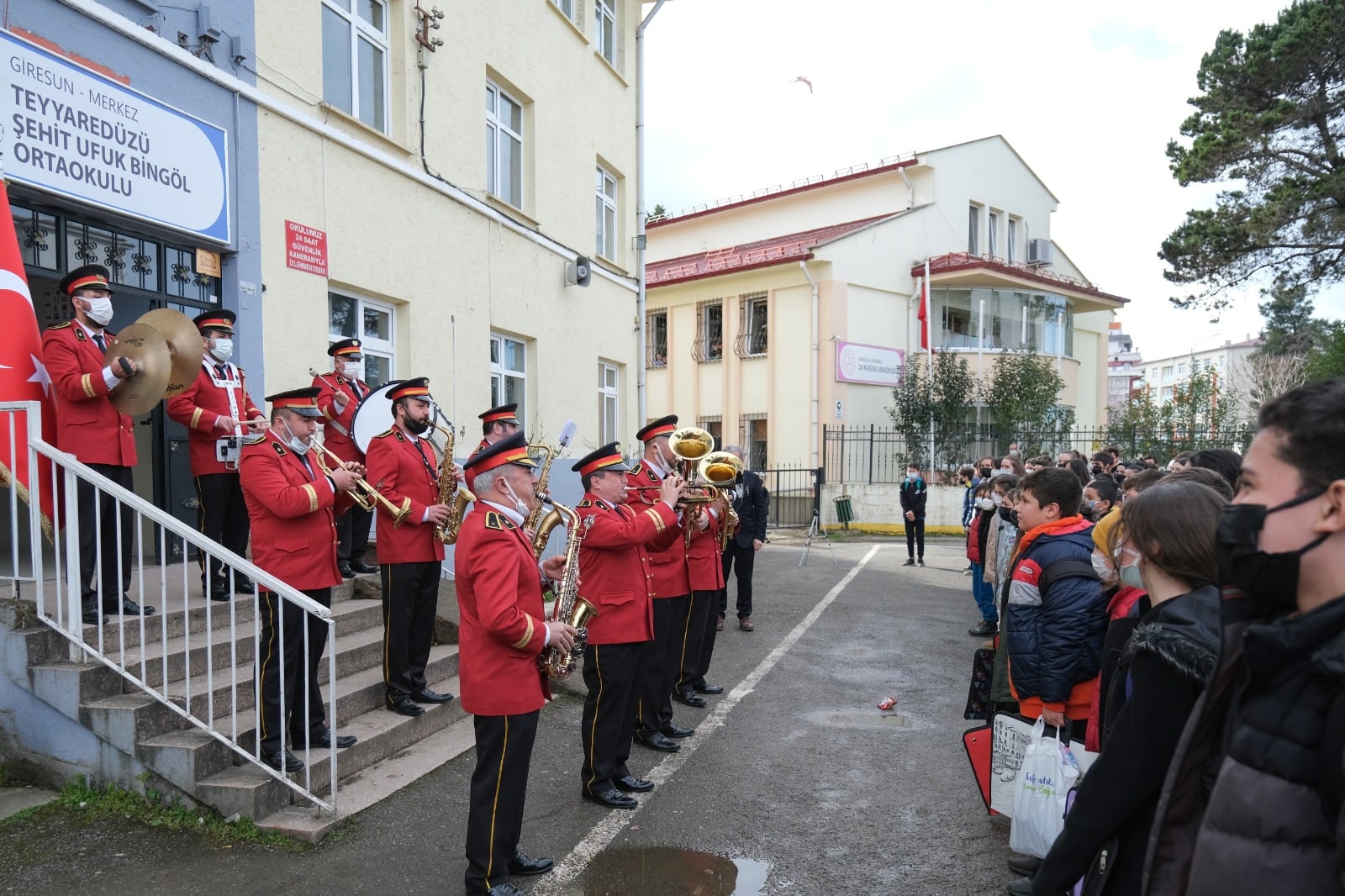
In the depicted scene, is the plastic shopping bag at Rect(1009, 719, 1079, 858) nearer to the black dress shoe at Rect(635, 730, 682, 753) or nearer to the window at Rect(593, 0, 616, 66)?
the black dress shoe at Rect(635, 730, 682, 753)

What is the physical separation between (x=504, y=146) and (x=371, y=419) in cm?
626

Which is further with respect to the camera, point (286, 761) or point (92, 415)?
point (92, 415)

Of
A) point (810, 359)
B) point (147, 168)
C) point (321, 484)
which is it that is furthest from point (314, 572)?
point (810, 359)

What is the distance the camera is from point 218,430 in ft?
19.7

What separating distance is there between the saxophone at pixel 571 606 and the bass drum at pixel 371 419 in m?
2.76

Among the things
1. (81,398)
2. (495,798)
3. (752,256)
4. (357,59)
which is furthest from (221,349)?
(752,256)

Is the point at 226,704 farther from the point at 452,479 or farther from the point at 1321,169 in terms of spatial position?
the point at 1321,169

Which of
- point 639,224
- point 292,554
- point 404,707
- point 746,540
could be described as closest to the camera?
point 292,554

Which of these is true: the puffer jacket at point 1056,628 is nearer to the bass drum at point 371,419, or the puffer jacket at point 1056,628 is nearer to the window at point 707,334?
the bass drum at point 371,419

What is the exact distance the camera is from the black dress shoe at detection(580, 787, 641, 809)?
497 centimetres

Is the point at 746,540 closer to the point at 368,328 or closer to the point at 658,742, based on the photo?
the point at 658,742

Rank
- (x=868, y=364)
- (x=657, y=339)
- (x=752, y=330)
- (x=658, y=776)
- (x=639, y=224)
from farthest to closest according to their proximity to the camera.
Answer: (x=657, y=339), (x=752, y=330), (x=868, y=364), (x=639, y=224), (x=658, y=776)

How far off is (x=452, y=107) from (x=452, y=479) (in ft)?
18.3

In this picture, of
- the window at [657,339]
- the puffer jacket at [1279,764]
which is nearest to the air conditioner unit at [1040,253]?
the window at [657,339]
